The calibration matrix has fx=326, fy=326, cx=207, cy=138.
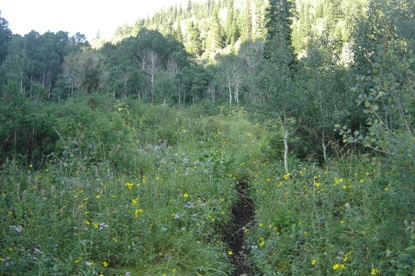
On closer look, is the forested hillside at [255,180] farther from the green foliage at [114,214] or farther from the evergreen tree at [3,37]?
the evergreen tree at [3,37]

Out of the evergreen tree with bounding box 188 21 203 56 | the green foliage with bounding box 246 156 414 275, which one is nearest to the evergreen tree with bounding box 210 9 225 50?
the evergreen tree with bounding box 188 21 203 56

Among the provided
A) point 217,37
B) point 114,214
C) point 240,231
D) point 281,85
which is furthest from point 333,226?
point 217,37

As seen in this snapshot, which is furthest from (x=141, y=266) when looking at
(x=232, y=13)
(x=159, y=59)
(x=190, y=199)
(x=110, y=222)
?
(x=232, y=13)

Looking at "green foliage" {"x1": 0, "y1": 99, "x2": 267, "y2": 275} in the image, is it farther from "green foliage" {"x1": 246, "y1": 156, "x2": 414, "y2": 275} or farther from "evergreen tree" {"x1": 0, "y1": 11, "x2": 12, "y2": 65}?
"evergreen tree" {"x1": 0, "y1": 11, "x2": 12, "y2": 65}

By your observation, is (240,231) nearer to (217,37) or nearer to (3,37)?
(3,37)

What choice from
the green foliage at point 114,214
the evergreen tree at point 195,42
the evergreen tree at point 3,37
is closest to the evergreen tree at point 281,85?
the green foliage at point 114,214

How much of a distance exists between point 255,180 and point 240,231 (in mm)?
1669

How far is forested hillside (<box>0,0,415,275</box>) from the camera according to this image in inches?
133

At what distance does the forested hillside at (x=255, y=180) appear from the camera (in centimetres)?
338

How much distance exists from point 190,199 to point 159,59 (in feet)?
235

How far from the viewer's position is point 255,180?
6.96 metres

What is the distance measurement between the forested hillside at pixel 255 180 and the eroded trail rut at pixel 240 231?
27mm

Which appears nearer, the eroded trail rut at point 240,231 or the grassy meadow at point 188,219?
the grassy meadow at point 188,219

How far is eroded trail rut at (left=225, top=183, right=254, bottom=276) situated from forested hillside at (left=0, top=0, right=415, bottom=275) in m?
0.03
